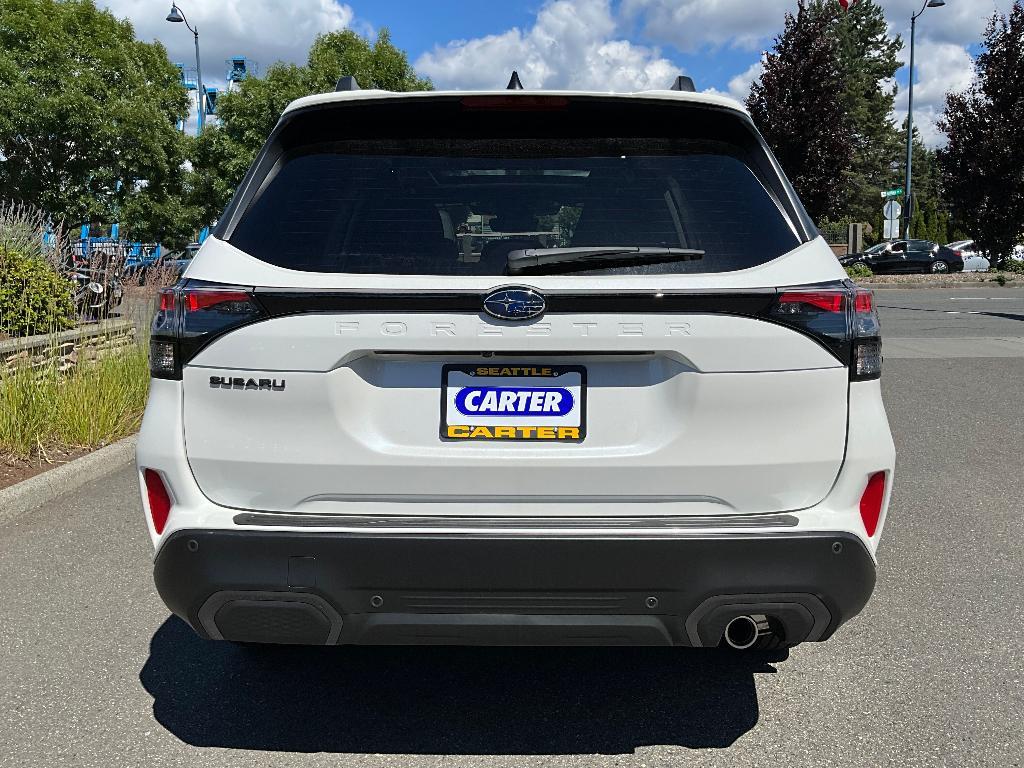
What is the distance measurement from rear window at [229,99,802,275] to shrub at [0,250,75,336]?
6252 mm

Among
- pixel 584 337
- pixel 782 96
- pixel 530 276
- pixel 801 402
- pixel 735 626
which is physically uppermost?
pixel 782 96

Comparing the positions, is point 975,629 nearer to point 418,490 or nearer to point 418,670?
point 418,670

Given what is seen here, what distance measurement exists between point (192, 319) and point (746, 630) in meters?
1.69

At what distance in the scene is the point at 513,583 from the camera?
257 cm

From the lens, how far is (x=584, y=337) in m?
2.54

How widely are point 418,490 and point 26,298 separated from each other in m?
7.19

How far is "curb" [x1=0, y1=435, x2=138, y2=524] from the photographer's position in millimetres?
5535

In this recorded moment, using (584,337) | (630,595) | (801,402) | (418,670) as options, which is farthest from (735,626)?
(418,670)

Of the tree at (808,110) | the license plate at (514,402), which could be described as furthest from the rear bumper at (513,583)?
the tree at (808,110)

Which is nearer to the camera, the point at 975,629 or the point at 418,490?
the point at 418,490

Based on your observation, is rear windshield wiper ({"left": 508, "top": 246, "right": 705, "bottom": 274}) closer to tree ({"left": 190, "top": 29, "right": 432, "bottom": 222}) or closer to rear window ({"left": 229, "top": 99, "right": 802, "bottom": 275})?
rear window ({"left": 229, "top": 99, "right": 802, "bottom": 275})

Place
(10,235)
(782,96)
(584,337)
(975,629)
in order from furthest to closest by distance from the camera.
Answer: (782,96) → (10,235) → (975,629) → (584,337)

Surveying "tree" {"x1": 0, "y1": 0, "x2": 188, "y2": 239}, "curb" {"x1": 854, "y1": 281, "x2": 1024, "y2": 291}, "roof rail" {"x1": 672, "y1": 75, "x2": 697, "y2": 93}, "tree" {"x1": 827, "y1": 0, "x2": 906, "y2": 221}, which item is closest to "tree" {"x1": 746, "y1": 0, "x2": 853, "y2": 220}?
"curb" {"x1": 854, "y1": 281, "x2": 1024, "y2": 291}

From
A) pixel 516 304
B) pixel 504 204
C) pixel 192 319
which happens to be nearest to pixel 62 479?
pixel 192 319
